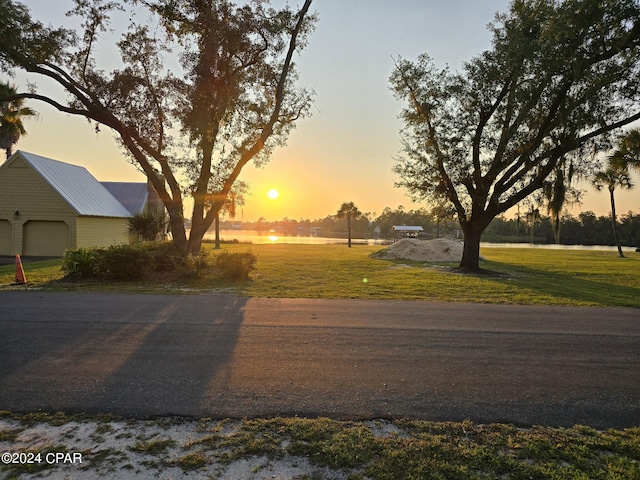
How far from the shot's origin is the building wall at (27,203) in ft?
70.8

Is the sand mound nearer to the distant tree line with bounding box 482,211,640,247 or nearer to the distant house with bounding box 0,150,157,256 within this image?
the distant house with bounding box 0,150,157,256

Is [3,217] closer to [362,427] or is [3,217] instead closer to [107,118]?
[107,118]

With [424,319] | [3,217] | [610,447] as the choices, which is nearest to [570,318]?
[424,319]

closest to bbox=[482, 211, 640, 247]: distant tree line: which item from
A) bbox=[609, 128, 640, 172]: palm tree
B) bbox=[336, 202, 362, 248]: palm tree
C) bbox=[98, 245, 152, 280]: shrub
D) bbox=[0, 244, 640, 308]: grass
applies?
bbox=[336, 202, 362, 248]: palm tree

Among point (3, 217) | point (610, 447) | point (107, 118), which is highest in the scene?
point (107, 118)

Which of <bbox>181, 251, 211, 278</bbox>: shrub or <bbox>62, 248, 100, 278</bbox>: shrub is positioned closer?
<bbox>62, 248, 100, 278</bbox>: shrub

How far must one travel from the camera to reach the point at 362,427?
3.39 metres

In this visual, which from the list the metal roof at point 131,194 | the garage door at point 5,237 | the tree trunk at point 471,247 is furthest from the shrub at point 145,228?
the tree trunk at point 471,247

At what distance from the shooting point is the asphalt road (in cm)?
379

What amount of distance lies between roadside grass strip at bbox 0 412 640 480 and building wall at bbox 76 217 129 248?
21.5 m

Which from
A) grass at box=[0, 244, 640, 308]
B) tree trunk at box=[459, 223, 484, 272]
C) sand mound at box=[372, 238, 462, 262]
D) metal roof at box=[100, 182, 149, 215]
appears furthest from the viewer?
metal roof at box=[100, 182, 149, 215]

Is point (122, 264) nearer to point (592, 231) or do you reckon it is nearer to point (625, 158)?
point (625, 158)

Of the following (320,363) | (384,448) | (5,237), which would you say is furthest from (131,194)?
(384,448)

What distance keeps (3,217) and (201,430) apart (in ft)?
81.9
